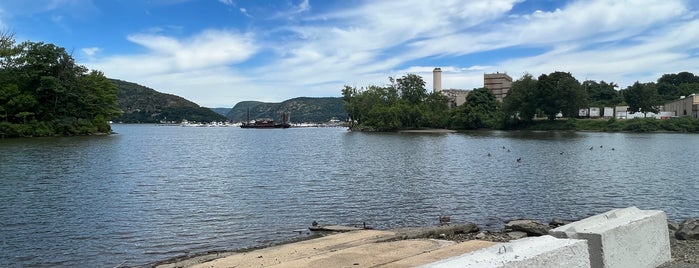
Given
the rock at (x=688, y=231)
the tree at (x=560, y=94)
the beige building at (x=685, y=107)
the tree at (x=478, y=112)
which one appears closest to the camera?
the rock at (x=688, y=231)

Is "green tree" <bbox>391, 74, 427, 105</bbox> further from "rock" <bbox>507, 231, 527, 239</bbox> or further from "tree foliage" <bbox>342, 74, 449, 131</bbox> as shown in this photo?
"rock" <bbox>507, 231, 527, 239</bbox>

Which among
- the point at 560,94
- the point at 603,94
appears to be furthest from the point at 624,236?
the point at 603,94

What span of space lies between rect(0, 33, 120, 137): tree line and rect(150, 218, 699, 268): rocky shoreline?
321 ft

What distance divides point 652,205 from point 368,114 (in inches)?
5634

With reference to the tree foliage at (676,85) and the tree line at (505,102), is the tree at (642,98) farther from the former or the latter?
the tree foliage at (676,85)

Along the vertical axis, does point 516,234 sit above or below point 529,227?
below

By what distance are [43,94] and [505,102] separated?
12233 centimetres

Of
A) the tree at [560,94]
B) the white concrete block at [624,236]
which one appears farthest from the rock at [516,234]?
the tree at [560,94]

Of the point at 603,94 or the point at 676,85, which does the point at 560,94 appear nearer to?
the point at 603,94

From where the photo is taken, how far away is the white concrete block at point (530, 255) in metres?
5.66

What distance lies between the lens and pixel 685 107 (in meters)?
143

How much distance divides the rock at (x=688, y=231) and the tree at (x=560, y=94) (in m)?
132

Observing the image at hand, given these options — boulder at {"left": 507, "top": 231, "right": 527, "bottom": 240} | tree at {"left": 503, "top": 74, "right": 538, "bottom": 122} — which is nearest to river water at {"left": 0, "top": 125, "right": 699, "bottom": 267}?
boulder at {"left": 507, "top": 231, "right": 527, "bottom": 240}

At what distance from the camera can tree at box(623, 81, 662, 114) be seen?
484ft
